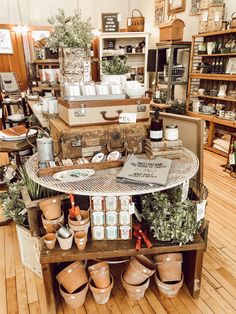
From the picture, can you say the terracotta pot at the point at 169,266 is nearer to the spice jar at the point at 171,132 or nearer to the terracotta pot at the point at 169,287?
the terracotta pot at the point at 169,287

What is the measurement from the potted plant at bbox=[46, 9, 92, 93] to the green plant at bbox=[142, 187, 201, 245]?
128 cm

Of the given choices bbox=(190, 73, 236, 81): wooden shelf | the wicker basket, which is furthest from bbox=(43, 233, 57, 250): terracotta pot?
the wicker basket

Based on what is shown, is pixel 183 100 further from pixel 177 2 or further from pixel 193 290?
pixel 193 290

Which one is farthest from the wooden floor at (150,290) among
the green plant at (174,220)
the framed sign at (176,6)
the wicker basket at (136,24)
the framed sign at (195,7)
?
the wicker basket at (136,24)

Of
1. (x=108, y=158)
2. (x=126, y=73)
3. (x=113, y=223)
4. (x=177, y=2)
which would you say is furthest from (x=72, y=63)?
(x=177, y=2)

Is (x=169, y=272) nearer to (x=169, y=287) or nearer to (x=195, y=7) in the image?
(x=169, y=287)

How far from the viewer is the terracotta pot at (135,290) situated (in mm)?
1530

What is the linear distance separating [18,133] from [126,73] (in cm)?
101

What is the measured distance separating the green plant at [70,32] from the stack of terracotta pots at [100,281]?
1.63 m

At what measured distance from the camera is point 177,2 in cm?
500

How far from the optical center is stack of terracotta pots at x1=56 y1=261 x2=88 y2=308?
148 centimetres

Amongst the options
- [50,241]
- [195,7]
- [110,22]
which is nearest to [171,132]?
[50,241]

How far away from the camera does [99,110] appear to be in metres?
1.60

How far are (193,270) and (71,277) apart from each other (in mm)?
721
